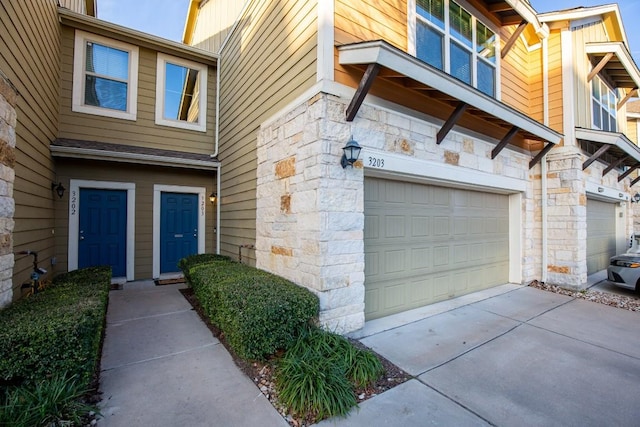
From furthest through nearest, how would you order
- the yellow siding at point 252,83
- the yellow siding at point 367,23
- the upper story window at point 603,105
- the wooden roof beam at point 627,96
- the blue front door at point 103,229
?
the wooden roof beam at point 627,96 < the upper story window at point 603,105 < the blue front door at point 103,229 < the yellow siding at point 252,83 < the yellow siding at point 367,23

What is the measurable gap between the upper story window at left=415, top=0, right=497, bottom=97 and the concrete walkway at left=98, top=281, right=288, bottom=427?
468cm

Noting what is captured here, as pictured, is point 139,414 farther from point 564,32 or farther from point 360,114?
point 564,32

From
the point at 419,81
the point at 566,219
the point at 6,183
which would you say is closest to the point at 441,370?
the point at 419,81

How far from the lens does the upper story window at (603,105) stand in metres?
7.13

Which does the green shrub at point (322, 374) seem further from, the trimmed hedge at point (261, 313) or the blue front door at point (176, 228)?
the blue front door at point (176, 228)

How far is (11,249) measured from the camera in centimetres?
313

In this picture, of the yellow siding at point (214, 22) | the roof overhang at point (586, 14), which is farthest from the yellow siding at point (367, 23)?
the roof overhang at point (586, 14)

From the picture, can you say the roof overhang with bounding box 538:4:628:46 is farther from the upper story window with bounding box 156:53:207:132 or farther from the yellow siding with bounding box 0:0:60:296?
the yellow siding with bounding box 0:0:60:296

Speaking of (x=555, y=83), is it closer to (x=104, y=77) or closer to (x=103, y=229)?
(x=104, y=77)

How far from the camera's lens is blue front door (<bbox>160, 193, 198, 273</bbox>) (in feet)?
21.6

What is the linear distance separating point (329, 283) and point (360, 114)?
2.04 m

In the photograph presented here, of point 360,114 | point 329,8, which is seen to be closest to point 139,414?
point 360,114

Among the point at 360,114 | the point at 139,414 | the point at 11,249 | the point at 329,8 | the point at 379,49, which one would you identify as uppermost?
the point at 329,8

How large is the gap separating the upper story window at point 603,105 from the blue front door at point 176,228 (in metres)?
9.77
